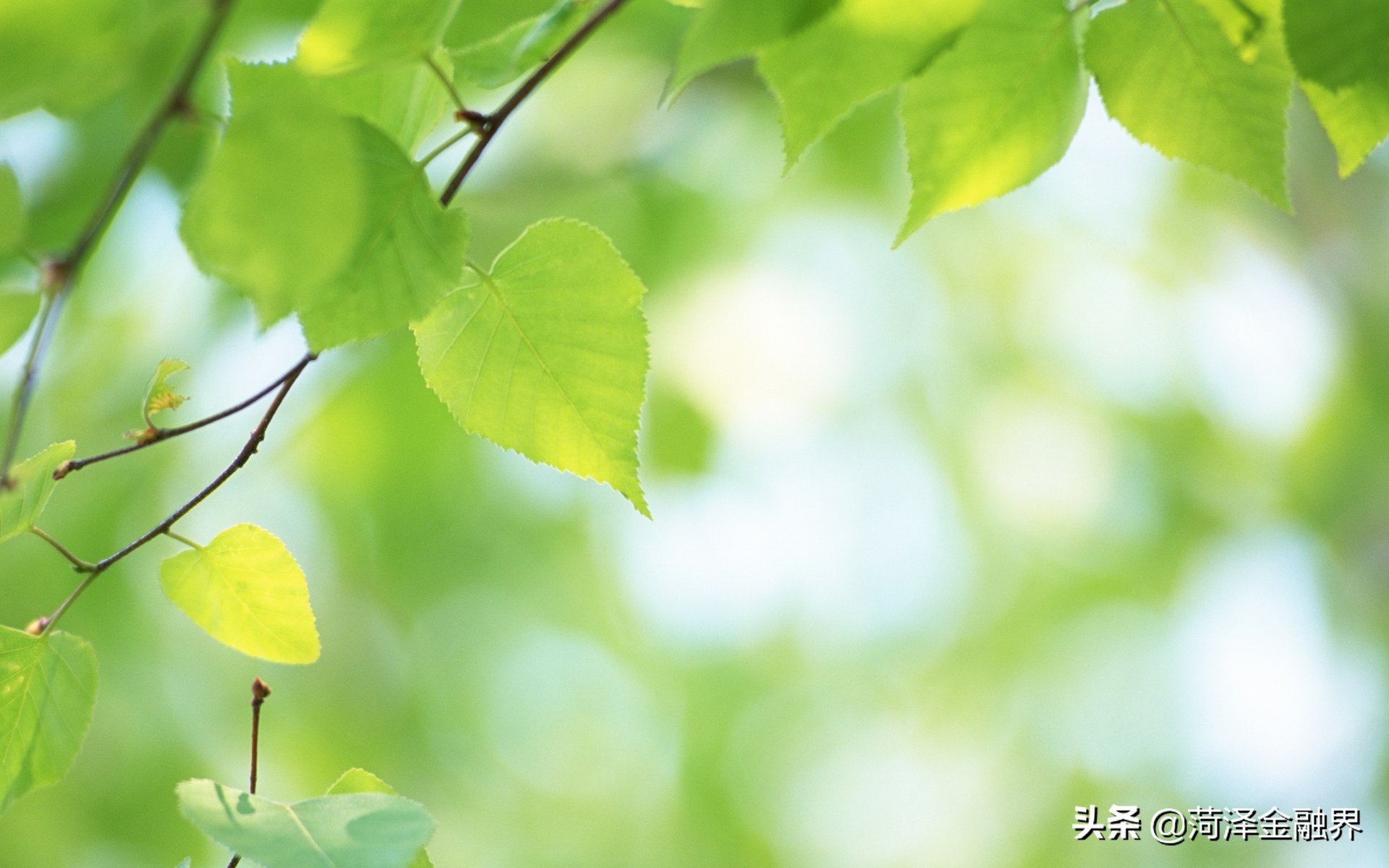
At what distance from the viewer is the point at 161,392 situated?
0.37 m

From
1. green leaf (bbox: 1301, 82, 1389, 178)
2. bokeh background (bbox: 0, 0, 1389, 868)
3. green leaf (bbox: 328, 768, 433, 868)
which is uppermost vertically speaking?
green leaf (bbox: 1301, 82, 1389, 178)

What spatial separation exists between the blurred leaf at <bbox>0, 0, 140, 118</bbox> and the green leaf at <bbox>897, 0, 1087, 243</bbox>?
0.24 metres

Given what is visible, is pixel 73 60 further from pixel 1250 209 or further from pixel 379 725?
pixel 1250 209

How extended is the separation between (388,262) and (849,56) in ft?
0.48

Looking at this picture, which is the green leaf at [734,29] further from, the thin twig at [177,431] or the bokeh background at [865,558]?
the bokeh background at [865,558]

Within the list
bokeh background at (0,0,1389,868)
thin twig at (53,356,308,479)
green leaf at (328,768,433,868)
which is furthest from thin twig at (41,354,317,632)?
bokeh background at (0,0,1389,868)

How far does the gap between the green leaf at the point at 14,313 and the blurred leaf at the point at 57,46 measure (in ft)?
0.15

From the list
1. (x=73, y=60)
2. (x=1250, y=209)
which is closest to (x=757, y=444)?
(x=1250, y=209)

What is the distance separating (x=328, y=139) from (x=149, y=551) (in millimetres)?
2900

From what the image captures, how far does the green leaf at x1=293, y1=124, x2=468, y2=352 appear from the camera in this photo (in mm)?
261

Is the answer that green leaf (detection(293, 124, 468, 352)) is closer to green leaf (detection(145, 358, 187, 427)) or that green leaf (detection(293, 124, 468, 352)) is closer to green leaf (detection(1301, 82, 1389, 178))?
green leaf (detection(145, 358, 187, 427))

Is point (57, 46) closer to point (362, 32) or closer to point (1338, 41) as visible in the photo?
point (362, 32)

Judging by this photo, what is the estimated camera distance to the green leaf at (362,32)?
0.26 m

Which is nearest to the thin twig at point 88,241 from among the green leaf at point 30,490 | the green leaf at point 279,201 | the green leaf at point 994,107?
the green leaf at point 279,201
